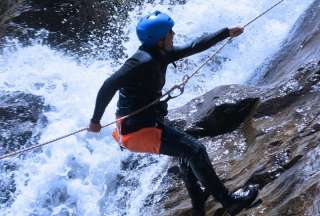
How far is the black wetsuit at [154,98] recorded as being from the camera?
175 inches

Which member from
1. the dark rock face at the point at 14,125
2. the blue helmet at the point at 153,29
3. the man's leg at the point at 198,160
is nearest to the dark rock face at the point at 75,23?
the dark rock face at the point at 14,125

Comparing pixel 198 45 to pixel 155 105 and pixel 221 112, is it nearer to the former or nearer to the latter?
pixel 155 105

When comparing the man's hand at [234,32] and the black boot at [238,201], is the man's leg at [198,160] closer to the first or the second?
the black boot at [238,201]

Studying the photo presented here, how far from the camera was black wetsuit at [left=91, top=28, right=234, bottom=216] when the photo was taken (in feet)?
14.6

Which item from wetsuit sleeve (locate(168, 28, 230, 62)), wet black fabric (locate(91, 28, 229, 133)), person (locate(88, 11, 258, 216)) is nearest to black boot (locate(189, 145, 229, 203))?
person (locate(88, 11, 258, 216))

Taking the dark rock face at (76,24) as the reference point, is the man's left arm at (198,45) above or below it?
above

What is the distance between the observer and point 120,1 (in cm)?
1211

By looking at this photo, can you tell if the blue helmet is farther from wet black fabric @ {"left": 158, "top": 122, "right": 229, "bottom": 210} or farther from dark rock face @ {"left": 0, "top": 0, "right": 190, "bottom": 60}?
dark rock face @ {"left": 0, "top": 0, "right": 190, "bottom": 60}

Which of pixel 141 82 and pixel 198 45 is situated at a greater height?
pixel 198 45

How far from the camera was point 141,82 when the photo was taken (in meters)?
4.54

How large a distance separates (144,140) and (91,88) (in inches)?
200

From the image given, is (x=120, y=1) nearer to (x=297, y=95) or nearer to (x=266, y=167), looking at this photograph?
(x=297, y=95)

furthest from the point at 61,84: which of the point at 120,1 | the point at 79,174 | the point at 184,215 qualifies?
the point at 184,215

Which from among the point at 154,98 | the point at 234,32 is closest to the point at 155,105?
the point at 154,98
